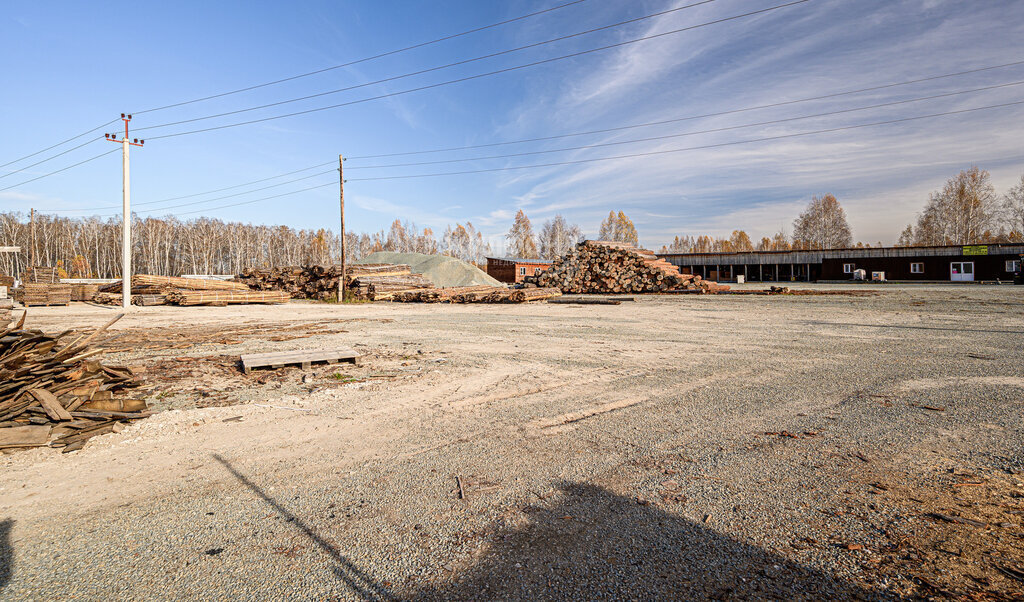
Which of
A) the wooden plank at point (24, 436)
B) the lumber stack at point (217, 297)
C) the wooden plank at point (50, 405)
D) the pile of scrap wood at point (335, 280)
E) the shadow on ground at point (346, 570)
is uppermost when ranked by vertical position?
the pile of scrap wood at point (335, 280)

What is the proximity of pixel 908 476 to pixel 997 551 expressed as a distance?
94 centimetres

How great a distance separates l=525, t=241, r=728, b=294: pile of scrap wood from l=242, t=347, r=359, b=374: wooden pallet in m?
24.3

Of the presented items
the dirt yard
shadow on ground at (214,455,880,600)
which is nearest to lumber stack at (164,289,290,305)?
the dirt yard

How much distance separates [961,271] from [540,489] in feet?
195

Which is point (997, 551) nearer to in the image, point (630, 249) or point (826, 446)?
point (826, 446)

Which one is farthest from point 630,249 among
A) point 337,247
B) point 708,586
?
point 337,247

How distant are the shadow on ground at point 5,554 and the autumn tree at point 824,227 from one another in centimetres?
9018

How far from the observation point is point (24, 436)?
3977mm

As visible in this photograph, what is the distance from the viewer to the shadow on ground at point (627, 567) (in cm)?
210

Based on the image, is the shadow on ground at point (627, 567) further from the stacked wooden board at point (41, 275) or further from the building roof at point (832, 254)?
the building roof at point (832, 254)

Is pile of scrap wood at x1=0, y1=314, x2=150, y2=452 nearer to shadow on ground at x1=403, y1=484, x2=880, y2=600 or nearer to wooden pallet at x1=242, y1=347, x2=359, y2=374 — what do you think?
wooden pallet at x1=242, y1=347, x2=359, y2=374

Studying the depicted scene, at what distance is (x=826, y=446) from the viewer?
12.5 feet

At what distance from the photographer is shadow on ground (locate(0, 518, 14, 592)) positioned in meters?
2.27

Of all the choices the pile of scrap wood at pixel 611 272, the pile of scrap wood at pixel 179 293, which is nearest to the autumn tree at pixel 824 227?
the pile of scrap wood at pixel 611 272
